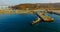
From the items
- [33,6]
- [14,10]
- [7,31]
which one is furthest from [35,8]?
[7,31]

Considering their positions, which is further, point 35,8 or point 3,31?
point 35,8

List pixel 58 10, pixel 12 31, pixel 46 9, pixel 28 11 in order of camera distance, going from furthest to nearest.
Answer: pixel 28 11 → pixel 46 9 → pixel 58 10 → pixel 12 31

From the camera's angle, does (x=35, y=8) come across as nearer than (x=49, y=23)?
No

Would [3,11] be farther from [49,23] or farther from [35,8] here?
[49,23]

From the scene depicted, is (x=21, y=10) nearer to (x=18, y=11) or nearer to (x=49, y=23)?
(x=18, y=11)

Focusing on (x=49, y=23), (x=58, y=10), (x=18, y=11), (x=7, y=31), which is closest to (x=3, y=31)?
(x=7, y=31)

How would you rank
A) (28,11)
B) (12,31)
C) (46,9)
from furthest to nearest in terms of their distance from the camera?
1. (28,11)
2. (46,9)
3. (12,31)

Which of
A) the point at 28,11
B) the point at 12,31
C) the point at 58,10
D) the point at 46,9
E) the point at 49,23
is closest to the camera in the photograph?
the point at 12,31

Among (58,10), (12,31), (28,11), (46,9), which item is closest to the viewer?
(12,31)
